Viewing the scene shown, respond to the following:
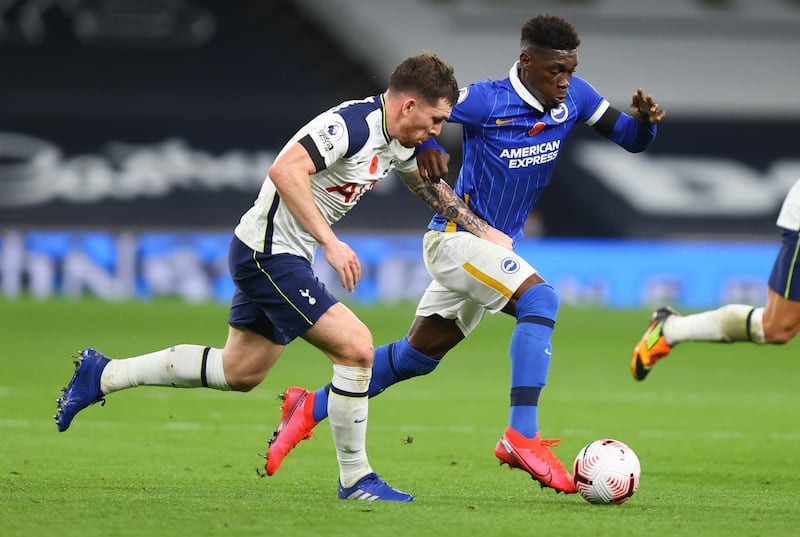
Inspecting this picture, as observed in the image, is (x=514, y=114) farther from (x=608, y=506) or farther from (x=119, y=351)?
(x=119, y=351)

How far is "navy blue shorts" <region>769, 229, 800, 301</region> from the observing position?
22.3 feet

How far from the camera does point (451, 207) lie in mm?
6543

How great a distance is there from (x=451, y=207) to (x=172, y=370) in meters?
1.60

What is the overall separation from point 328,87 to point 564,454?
61.2 feet

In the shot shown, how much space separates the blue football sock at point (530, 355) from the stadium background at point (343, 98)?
534 inches

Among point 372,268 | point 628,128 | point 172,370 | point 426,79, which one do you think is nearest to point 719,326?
point 628,128

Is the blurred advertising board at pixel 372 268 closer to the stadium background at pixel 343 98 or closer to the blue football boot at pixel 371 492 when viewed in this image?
the stadium background at pixel 343 98

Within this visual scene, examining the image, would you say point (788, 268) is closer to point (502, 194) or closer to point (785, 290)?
point (785, 290)

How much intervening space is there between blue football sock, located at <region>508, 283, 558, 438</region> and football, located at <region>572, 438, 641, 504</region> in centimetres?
28

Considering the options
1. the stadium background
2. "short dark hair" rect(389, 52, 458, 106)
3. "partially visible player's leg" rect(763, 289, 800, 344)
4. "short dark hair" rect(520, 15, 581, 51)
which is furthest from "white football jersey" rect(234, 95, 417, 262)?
the stadium background

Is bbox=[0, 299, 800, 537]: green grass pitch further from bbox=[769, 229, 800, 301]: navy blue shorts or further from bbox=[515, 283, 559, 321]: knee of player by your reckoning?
bbox=[769, 229, 800, 301]: navy blue shorts

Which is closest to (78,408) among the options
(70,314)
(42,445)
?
(42,445)

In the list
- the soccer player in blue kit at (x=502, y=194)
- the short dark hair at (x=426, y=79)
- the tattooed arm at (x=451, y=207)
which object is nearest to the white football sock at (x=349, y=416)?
the soccer player in blue kit at (x=502, y=194)

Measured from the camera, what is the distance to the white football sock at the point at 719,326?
7180 millimetres
